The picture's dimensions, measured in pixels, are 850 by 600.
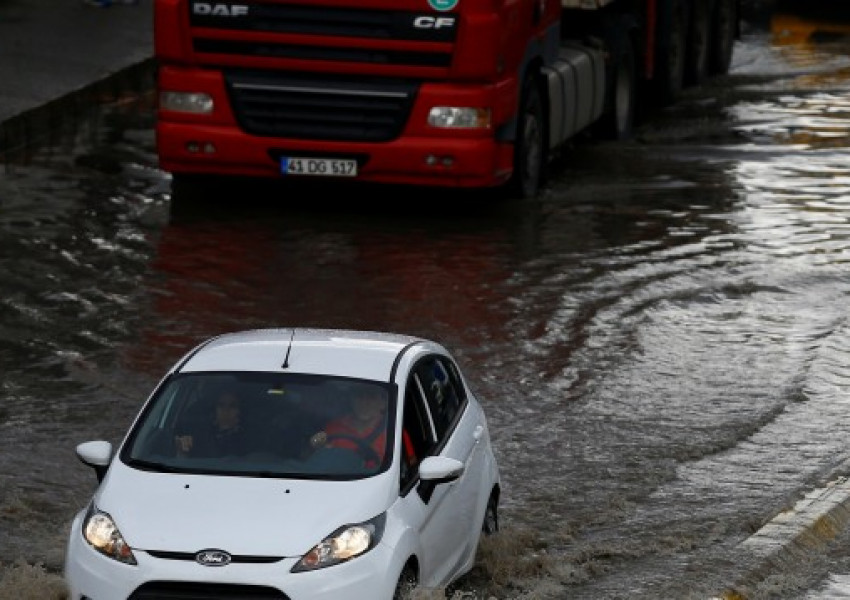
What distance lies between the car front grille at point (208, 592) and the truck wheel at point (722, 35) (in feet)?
75.7

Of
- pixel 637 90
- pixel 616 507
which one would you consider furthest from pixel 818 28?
pixel 616 507

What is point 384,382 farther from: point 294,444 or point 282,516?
point 282,516

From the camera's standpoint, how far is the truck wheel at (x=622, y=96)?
25.5 metres

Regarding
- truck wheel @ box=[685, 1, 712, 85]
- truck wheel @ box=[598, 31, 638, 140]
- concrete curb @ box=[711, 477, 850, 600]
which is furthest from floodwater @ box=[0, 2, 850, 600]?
truck wheel @ box=[685, 1, 712, 85]

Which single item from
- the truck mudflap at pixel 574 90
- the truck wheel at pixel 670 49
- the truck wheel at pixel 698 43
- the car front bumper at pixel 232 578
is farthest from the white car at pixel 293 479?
the truck wheel at pixel 698 43

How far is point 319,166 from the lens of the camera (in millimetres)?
20188

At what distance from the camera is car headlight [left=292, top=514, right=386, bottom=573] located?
358 inches

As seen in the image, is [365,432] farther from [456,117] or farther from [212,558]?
[456,117]

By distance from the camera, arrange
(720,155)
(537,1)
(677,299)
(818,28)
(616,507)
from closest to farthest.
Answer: (616,507), (677,299), (537,1), (720,155), (818,28)

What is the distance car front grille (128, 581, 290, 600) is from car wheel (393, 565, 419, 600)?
1.79 feet

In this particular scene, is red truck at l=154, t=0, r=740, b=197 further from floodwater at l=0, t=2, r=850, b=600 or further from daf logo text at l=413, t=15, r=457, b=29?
floodwater at l=0, t=2, r=850, b=600

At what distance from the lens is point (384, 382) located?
1035cm

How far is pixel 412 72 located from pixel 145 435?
10104 mm

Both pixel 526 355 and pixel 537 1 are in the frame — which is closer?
pixel 526 355
